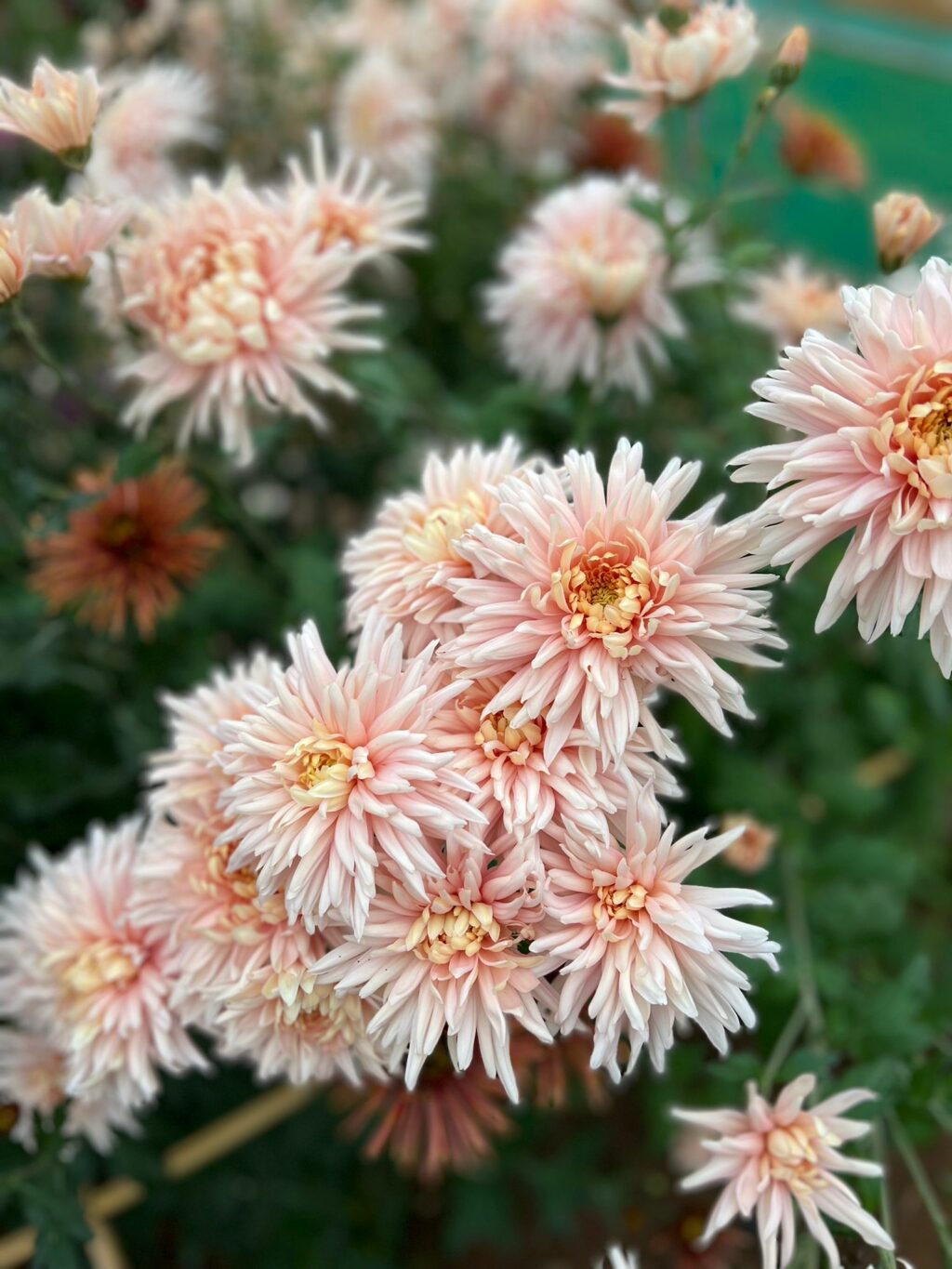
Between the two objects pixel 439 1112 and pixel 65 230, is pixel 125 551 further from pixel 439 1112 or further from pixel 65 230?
pixel 439 1112

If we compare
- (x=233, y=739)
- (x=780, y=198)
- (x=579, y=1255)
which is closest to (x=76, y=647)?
(x=233, y=739)

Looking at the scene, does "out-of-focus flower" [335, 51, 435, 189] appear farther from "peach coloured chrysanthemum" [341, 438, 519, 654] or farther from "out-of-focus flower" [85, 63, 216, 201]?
"peach coloured chrysanthemum" [341, 438, 519, 654]

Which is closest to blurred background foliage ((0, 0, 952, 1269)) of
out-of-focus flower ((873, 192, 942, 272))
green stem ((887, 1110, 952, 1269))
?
green stem ((887, 1110, 952, 1269))

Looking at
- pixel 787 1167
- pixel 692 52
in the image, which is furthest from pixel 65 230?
pixel 787 1167

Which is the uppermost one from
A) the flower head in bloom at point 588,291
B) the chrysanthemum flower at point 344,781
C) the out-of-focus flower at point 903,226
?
the flower head in bloom at point 588,291

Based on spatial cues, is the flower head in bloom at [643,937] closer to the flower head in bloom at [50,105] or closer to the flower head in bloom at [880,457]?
the flower head in bloom at [880,457]

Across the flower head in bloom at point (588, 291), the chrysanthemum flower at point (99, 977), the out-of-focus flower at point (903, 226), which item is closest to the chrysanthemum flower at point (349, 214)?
the flower head in bloom at point (588, 291)
